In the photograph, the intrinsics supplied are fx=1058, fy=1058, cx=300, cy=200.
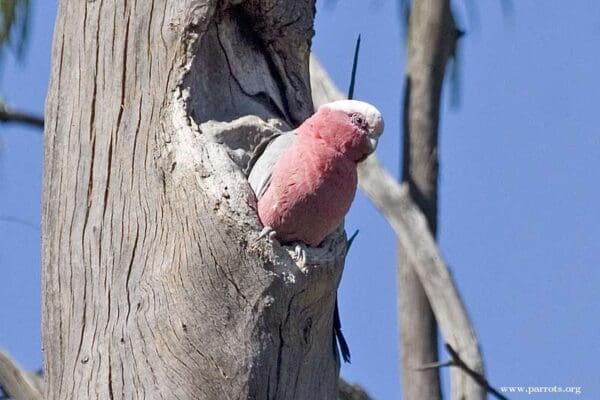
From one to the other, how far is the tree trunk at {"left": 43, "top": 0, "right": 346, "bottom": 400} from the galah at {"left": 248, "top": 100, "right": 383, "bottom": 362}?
6 cm

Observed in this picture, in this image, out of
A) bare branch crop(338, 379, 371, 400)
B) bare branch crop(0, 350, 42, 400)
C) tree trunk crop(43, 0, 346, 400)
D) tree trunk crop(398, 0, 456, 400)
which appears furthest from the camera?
tree trunk crop(398, 0, 456, 400)

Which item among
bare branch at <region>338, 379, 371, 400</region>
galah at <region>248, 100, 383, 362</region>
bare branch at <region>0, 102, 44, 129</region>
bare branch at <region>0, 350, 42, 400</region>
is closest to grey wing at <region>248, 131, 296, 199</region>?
galah at <region>248, 100, 383, 362</region>

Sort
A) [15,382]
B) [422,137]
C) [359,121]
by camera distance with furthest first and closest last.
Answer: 1. [422,137]
2. [15,382]
3. [359,121]

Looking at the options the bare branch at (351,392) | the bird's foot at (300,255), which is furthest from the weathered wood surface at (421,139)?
the bird's foot at (300,255)

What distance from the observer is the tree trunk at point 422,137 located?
5207 mm

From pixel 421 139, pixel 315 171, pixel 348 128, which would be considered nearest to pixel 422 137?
pixel 421 139

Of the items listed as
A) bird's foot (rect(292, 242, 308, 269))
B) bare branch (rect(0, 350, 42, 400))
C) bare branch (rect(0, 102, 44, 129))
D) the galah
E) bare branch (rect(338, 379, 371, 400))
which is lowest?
bare branch (rect(0, 350, 42, 400))

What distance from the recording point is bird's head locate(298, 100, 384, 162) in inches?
110

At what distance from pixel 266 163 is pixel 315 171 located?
0.16 meters

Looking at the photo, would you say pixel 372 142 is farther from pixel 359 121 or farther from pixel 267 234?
pixel 267 234

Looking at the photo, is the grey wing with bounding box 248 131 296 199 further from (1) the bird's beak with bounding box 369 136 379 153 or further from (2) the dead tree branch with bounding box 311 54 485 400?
(2) the dead tree branch with bounding box 311 54 485 400

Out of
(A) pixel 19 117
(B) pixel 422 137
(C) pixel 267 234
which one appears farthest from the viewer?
(B) pixel 422 137

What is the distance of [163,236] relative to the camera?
8.72 feet

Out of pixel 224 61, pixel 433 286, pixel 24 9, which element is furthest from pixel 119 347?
pixel 433 286
